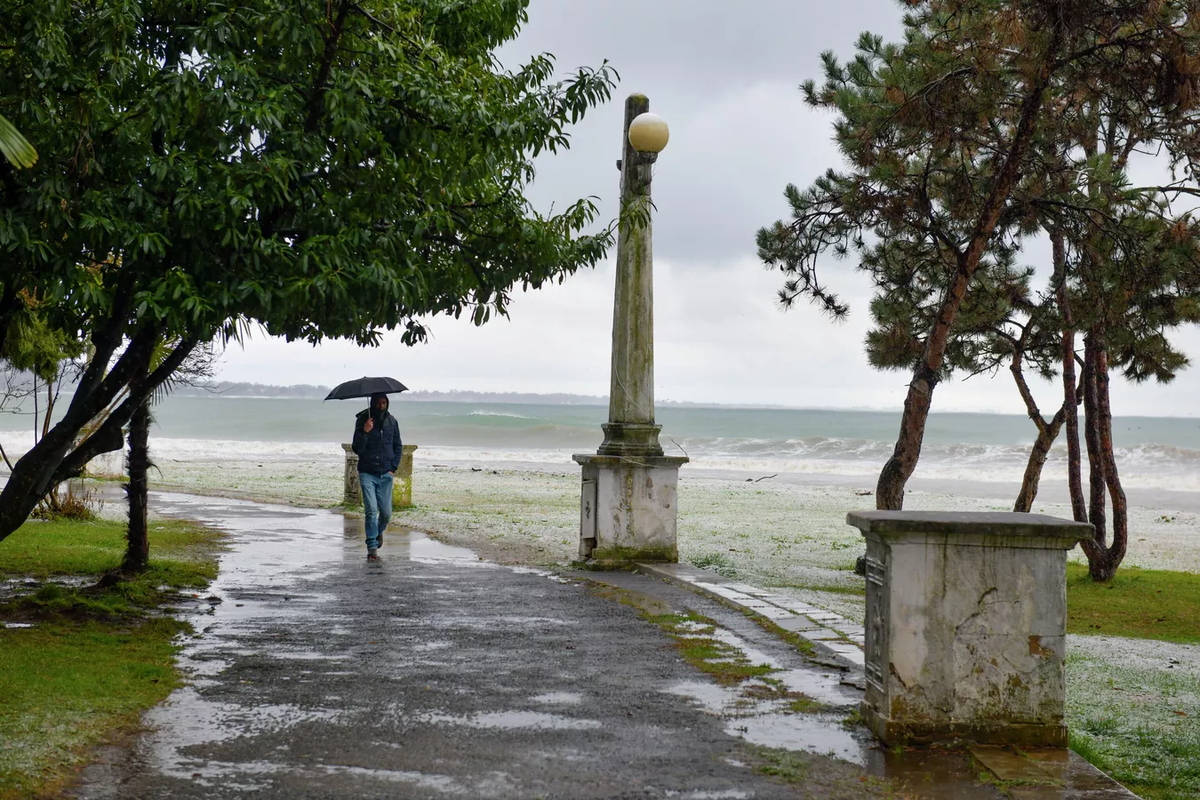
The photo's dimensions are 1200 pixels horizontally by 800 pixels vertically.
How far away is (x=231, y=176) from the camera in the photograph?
6949 millimetres

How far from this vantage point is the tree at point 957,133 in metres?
11.3

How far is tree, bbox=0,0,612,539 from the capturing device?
22.1ft

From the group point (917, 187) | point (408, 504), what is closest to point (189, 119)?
point (917, 187)

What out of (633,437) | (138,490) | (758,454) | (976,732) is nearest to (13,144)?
(976,732)

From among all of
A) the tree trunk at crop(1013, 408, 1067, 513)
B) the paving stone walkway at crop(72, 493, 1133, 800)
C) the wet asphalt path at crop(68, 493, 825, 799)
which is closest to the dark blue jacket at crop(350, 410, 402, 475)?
the wet asphalt path at crop(68, 493, 825, 799)

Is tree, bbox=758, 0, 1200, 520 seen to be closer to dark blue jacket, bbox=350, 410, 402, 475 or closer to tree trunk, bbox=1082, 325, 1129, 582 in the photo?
tree trunk, bbox=1082, 325, 1129, 582

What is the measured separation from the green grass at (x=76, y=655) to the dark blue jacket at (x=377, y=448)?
1975 millimetres

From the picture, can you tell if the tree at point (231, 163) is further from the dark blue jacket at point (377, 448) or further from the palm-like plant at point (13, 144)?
the dark blue jacket at point (377, 448)

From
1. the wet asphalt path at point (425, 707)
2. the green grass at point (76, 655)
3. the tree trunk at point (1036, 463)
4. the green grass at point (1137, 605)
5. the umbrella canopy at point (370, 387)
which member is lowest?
the green grass at point (1137, 605)

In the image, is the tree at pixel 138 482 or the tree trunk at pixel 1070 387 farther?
the tree trunk at pixel 1070 387

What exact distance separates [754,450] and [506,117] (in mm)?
63157

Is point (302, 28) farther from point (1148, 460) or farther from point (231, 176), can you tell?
point (1148, 460)

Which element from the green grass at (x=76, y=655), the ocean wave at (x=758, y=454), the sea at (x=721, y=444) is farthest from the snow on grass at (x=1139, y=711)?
the ocean wave at (x=758, y=454)

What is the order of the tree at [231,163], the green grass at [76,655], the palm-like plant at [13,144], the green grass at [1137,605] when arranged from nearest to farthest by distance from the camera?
the palm-like plant at [13,144]
the green grass at [76,655]
the tree at [231,163]
the green grass at [1137,605]
